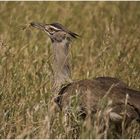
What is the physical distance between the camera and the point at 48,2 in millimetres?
10711

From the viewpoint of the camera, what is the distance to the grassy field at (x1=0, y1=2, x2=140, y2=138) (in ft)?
17.9

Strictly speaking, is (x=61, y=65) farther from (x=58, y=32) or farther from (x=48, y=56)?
(x=48, y=56)

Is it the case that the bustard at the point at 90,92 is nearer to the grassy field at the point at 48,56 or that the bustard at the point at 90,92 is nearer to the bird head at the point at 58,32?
the bird head at the point at 58,32

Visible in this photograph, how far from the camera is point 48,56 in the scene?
7.64 m

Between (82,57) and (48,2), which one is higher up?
(48,2)

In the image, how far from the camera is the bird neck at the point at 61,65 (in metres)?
Answer: 6.65

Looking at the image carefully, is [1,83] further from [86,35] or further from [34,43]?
[86,35]

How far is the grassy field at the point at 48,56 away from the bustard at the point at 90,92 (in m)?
0.14

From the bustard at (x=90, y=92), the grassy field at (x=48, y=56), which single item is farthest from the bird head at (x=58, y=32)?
the grassy field at (x=48, y=56)

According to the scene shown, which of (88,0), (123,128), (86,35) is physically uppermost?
(88,0)

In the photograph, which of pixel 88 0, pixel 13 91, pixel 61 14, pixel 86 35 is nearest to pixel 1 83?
pixel 13 91

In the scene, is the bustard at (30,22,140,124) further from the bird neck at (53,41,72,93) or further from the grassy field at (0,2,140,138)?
the grassy field at (0,2,140,138)

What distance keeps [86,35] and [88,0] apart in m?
1.66

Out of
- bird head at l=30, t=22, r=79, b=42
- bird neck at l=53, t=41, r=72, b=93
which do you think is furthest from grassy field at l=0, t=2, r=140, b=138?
bird head at l=30, t=22, r=79, b=42
